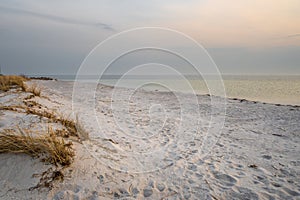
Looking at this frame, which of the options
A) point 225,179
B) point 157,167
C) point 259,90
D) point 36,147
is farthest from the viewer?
point 259,90

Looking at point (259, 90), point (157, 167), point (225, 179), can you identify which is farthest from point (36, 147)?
point (259, 90)

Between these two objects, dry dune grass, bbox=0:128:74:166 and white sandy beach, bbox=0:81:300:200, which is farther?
dry dune grass, bbox=0:128:74:166

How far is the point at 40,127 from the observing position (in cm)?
375

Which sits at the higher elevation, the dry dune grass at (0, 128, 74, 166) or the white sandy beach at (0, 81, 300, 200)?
the dry dune grass at (0, 128, 74, 166)

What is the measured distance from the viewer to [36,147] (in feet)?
9.66

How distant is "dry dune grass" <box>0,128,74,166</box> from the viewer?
2.87 m

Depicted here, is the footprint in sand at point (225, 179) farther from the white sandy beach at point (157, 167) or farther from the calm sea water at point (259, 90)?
the calm sea water at point (259, 90)

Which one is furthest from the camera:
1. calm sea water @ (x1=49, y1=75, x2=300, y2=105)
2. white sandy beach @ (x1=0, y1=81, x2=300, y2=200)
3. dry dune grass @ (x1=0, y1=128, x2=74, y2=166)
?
calm sea water @ (x1=49, y1=75, x2=300, y2=105)

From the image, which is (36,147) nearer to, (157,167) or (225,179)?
(157,167)

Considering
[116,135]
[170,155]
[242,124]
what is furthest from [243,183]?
[242,124]

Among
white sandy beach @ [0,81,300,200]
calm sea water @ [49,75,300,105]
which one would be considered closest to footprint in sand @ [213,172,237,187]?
white sandy beach @ [0,81,300,200]

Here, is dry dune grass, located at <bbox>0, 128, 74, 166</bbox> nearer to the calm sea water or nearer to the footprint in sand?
the footprint in sand

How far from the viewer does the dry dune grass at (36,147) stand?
2873 mm

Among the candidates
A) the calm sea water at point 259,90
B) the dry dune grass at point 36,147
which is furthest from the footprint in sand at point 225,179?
the calm sea water at point 259,90
